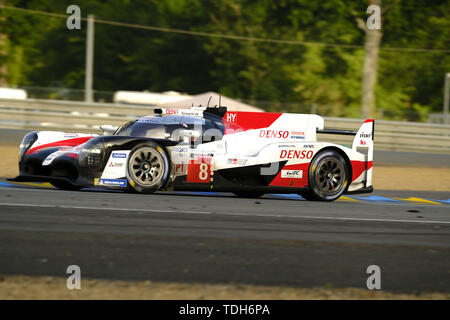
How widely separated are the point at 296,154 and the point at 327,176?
628 millimetres

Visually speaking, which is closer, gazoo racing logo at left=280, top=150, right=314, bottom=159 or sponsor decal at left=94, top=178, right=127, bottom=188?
sponsor decal at left=94, top=178, right=127, bottom=188

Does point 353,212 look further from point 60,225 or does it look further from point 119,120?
point 119,120

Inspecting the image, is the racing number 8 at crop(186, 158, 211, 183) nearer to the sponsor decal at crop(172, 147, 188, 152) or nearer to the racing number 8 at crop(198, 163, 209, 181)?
the racing number 8 at crop(198, 163, 209, 181)

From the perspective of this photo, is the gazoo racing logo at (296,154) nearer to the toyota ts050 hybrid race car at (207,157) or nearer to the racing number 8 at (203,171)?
the toyota ts050 hybrid race car at (207,157)

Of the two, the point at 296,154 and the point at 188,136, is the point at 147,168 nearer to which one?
the point at 188,136

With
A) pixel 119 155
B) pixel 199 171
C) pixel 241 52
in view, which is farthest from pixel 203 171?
pixel 241 52

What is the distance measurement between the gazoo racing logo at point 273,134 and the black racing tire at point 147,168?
158 cm

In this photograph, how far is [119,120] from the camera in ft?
68.4

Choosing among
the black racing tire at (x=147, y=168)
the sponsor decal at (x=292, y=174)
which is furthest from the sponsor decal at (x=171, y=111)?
the sponsor decal at (x=292, y=174)

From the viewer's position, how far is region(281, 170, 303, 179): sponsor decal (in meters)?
9.77

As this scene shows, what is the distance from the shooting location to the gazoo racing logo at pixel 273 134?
32.9 feet

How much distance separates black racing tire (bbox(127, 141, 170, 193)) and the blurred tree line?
26061mm

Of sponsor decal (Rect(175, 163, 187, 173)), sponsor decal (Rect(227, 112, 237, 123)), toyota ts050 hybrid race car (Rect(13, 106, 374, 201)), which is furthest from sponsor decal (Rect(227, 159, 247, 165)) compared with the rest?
sponsor decal (Rect(227, 112, 237, 123))
